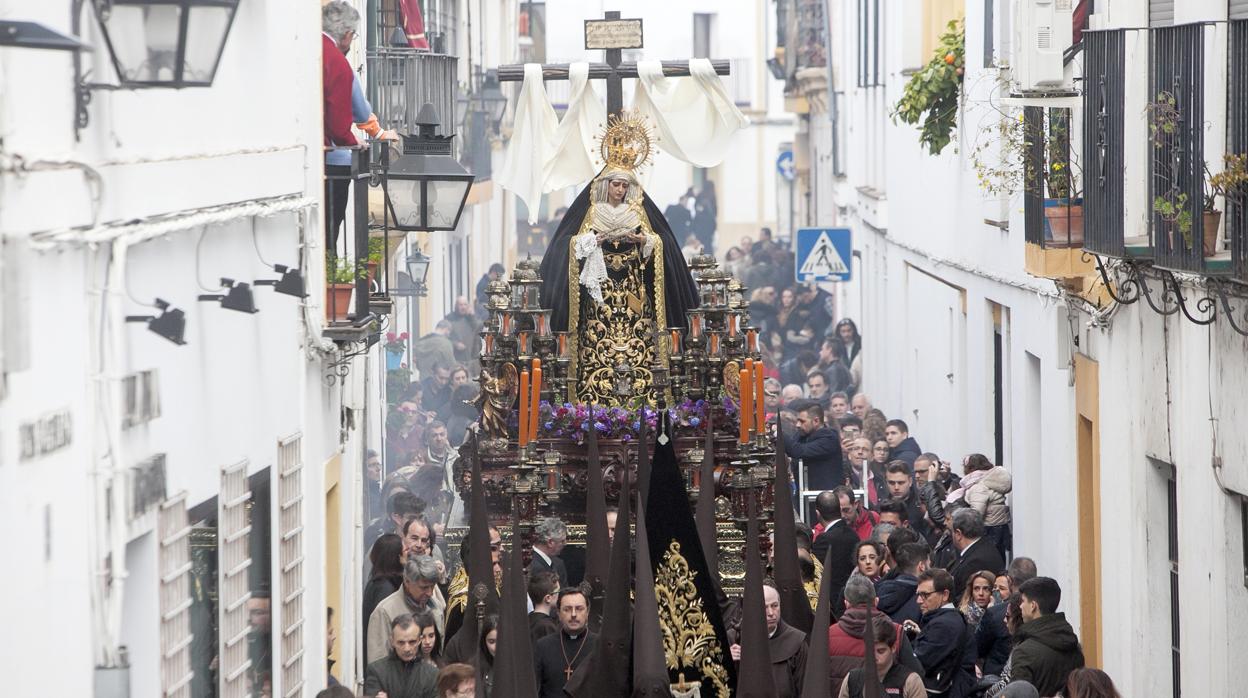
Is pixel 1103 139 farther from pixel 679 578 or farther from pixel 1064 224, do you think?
pixel 679 578

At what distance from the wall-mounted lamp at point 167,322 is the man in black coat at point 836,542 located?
5710 mm

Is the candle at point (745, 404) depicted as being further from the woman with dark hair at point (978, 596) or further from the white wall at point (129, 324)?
the white wall at point (129, 324)

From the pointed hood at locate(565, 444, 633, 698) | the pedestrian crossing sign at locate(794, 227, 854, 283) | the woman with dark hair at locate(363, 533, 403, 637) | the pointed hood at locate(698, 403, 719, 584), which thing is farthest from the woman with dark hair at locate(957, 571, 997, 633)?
the pedestrian crossing sign at locate(794, 227, 854, 283)

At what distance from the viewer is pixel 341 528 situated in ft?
40.3

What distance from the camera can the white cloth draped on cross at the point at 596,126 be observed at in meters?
14.2

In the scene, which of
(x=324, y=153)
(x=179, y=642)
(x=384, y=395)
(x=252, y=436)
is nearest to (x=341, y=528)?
(x=324, y=153)

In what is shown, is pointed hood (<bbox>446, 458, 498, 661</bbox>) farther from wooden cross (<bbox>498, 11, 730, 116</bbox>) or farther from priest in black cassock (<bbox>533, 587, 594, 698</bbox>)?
→ wooden cross (<bbox>498, 11, 730, 116</bbox>)

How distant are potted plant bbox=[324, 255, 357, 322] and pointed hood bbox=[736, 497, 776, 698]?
3728 mm

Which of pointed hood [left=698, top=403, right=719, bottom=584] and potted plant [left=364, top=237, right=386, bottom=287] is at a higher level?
potted plant [left=364, top=237, right=386, bottom=287]

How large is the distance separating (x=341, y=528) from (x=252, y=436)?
125 inches

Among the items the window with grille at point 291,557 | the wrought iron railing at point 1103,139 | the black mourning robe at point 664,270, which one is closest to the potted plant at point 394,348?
the black mourning robe at point 664,270

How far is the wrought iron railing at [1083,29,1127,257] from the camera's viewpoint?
11164mm

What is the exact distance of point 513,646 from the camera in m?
7.73

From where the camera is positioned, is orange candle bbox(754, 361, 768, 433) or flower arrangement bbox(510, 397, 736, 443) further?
flower arrangement bbox(510, 397, 736, 443)
